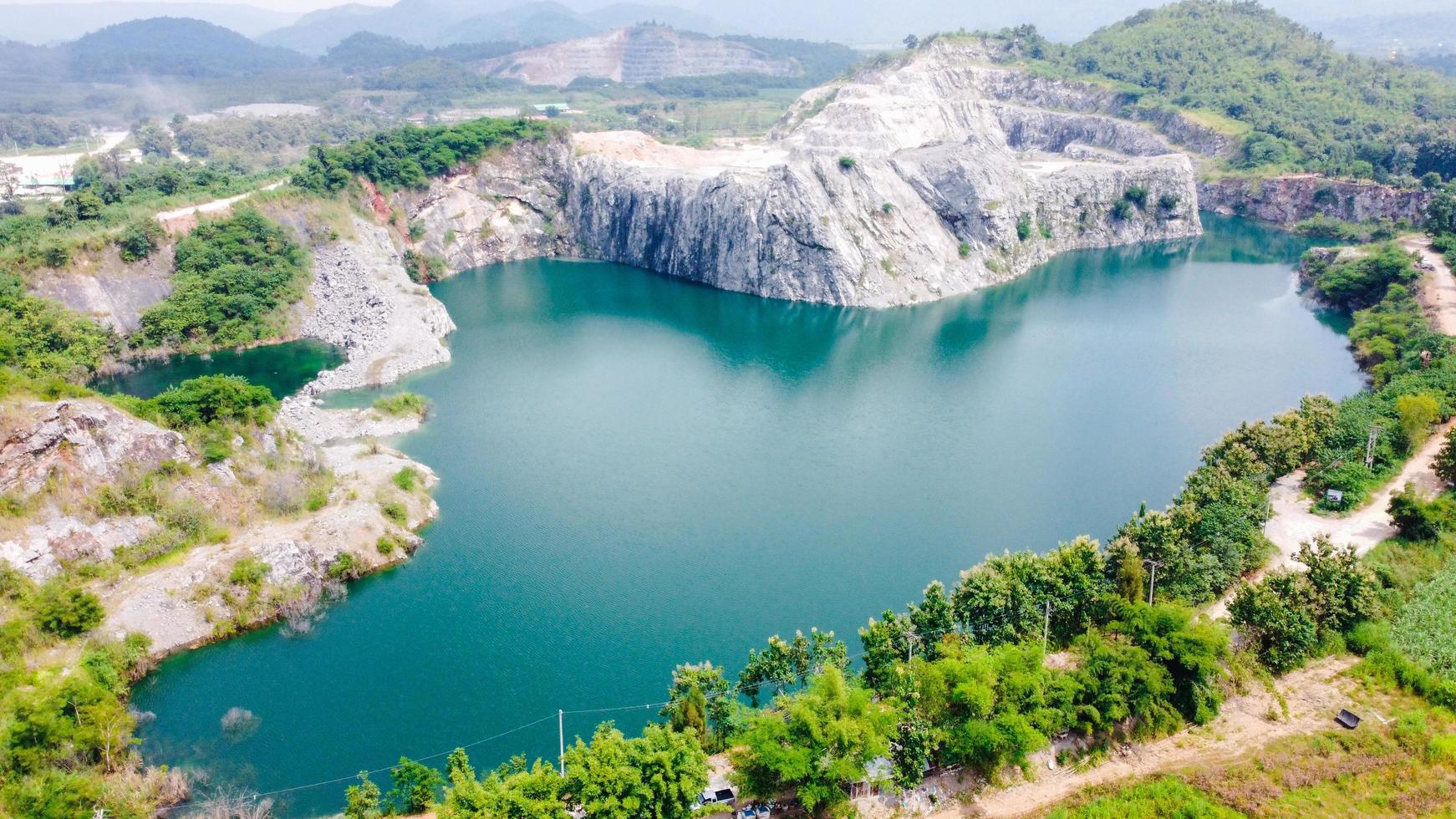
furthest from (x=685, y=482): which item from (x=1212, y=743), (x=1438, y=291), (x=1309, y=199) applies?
(x=1309, y=199)

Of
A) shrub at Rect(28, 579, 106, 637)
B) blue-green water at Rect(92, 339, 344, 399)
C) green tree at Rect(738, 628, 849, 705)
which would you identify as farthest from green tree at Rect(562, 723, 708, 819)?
blue-green water at Rect(92, 339, 344, 399)

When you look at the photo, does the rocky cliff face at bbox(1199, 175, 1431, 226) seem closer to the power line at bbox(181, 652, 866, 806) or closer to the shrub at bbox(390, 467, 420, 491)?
the power line at bbox(181, 652, 866, 806)

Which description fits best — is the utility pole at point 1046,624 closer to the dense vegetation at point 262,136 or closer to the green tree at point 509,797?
the green tree at point 509,797

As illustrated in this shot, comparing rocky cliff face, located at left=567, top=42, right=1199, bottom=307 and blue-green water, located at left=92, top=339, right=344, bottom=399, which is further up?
rocky cliff face, located at left=567, top=42, right=1199, bottom=307

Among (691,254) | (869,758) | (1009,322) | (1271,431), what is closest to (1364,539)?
(1271,431)

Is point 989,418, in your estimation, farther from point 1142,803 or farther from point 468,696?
point 468,696

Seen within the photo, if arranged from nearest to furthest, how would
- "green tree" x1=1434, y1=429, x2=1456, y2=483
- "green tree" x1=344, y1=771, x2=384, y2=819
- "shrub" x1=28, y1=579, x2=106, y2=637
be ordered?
1. "green tree" x1=344, y1=771, x2=384, y2=819
2. "shrub" x1=28, y1=579, x2=106, y2=637
3. "green tree" x1=1434, y1=429, x2=1456, y2=483

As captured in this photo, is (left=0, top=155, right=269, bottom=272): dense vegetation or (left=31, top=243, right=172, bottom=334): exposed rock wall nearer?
(left=31, top=243, right=172, bottom=334): exposed rock wall
